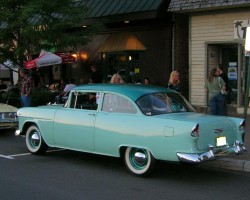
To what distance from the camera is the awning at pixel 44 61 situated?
15.6 meters

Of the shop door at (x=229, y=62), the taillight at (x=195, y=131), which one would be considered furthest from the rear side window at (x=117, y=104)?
the shop door at (x=229, y=62)

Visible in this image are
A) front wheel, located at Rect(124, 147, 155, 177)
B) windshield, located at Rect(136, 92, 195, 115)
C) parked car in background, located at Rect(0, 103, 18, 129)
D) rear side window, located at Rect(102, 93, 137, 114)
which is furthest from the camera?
parked car in background, located at Rect(0, 103, 18, 129)

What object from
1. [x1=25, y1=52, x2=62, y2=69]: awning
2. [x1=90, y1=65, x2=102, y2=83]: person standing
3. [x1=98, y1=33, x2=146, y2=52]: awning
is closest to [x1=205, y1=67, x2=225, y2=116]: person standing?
[x1=98, y1=33, x2=146, y2=52]: awning

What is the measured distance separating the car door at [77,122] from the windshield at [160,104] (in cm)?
97

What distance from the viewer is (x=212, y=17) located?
15242 millimetres

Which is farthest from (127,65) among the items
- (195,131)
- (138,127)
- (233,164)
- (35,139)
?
(195,131)

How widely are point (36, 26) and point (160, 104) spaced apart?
8.08 meters

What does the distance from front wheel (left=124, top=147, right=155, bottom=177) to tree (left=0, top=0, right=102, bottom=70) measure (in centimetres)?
786

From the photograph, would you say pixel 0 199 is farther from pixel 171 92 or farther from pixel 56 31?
pixel 56 31

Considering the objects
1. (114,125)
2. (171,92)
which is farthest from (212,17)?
(114,125)

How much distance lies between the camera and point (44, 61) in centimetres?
1608

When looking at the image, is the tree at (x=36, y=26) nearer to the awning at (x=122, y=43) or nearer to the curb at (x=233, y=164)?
the awning at (x=122, y=43)

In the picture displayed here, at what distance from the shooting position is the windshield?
24.1 feet

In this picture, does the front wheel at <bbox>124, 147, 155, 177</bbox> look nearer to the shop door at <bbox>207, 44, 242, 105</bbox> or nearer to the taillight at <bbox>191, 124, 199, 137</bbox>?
the taillight at <bbox>191, 124, 199, 137</bbox>
